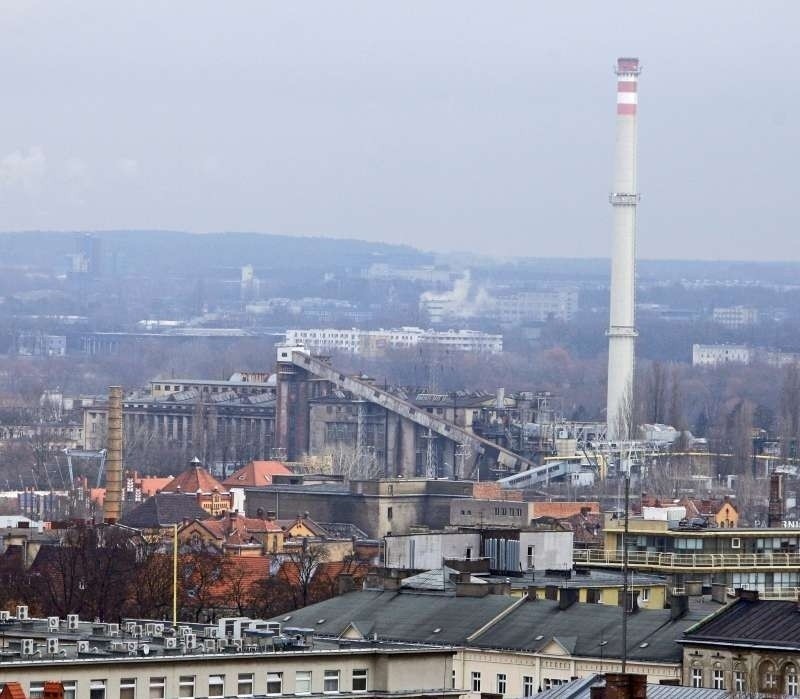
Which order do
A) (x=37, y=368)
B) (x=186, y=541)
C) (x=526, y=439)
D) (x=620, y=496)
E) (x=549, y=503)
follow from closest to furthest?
(x=186, y=541), (x=549, y=503), (x=620, y=496), (x=526, y=439), (x=37, y=368)

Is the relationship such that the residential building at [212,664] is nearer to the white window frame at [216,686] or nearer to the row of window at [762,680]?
the white window frame at [216,686]

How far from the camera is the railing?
4747cm

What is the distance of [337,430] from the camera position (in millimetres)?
119062

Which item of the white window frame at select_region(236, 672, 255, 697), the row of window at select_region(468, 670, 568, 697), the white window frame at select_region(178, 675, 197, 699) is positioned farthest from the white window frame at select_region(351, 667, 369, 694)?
the row of window at select_region(468, 670, 568, 697)

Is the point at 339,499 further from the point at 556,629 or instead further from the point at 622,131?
the point at 622,131

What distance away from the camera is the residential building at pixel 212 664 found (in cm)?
2873

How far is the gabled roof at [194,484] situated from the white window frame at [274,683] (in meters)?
55.4

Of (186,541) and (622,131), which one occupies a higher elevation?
(622,131)

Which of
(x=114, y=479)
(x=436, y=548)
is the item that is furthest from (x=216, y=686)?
(x=114, y=479)

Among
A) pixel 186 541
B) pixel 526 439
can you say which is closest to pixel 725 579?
pixel 186 541

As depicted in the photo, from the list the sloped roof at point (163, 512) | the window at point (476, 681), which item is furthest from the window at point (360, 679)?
the sloped roof at point (163, 512)

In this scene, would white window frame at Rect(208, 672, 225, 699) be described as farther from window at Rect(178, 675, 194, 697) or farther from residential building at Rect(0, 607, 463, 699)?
window at Rect(178, 675, 194, 697)

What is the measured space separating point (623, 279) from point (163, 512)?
2299 inches

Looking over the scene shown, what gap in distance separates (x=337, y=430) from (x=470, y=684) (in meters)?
82.1
